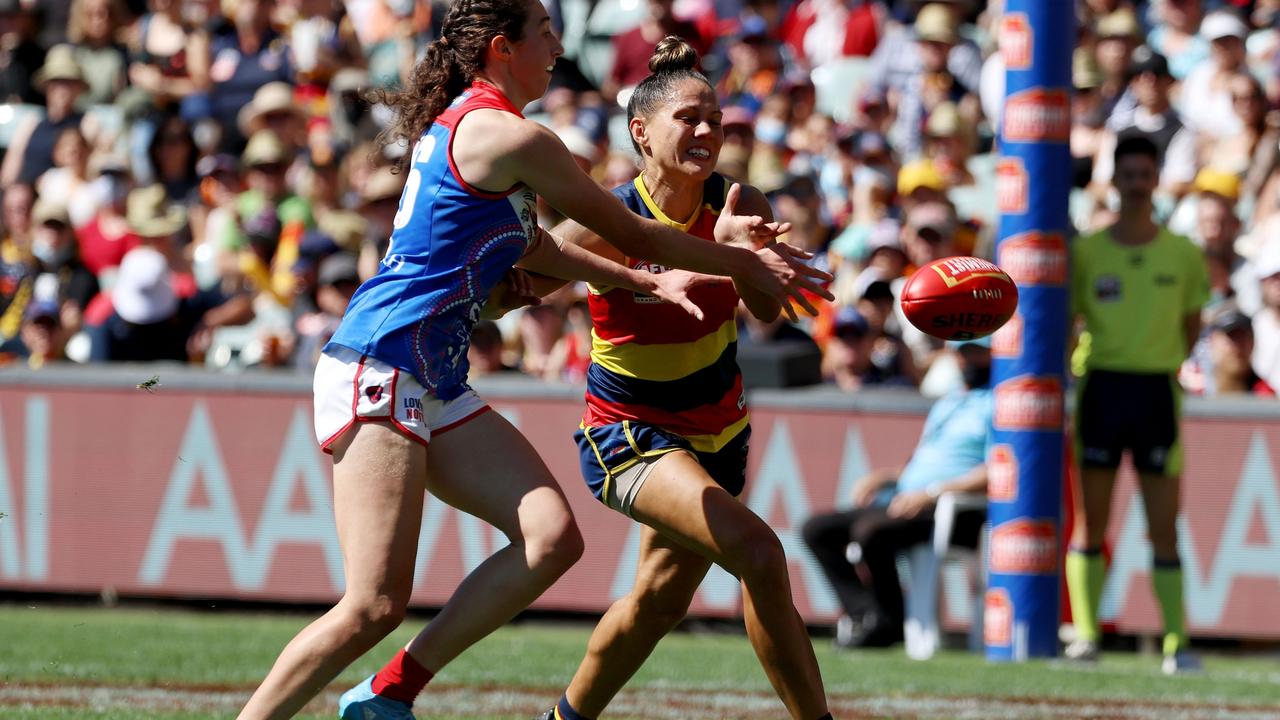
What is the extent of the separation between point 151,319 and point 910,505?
5.38 meters

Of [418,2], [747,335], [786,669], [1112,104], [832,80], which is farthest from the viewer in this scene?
[418,2]

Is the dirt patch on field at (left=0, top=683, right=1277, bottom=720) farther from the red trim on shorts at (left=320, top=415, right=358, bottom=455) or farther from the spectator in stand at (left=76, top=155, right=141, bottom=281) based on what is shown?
the spectator in stand at (left=76, top=155, right=141, bottom=281)

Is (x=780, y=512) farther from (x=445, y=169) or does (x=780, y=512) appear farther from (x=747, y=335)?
(x=445, y=169)

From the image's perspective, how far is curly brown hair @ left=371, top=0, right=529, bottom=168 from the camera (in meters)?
5.25

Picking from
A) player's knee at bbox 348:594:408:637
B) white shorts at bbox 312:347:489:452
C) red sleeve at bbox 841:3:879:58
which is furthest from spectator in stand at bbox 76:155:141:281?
player's knee at bbox 348:594:408:637

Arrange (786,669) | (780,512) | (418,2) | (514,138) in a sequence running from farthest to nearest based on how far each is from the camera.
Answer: (418,2) → (780,512) → (786,669) → (514,138)

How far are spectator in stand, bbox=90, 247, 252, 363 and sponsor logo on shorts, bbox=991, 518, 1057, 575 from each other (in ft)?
18.5

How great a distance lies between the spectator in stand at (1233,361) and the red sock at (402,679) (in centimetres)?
664

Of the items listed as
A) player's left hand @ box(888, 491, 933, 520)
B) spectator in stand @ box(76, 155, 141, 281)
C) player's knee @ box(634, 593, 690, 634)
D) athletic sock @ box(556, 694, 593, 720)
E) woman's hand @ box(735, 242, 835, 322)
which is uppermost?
woman's hand @ box(735, 242, 835, 322)

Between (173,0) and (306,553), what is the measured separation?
7.92 meters

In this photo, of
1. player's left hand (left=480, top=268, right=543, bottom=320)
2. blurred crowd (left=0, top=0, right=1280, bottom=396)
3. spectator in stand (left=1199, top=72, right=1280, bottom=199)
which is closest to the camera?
player's left hand (left=480, top=268, right=543, bottom=320)

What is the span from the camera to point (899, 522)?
1027 cm

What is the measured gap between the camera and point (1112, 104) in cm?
1319

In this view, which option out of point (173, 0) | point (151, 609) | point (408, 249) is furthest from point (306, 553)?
point (173, 0)
